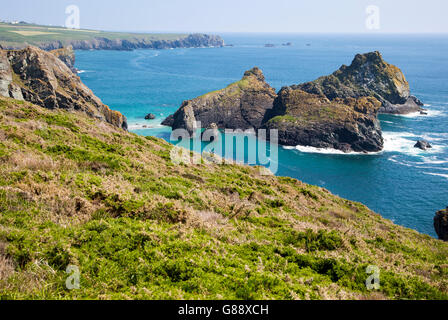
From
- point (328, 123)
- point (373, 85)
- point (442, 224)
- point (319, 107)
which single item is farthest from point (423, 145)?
point (442, 224)

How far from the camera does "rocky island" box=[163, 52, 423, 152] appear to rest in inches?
3423

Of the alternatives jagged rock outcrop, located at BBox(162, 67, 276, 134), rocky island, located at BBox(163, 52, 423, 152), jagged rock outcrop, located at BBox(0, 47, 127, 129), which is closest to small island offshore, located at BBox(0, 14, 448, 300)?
jagged rock outcrop, located at BBox(0, 47, 127, 129)

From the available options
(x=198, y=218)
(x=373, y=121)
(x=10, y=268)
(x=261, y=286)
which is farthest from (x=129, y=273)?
(x=373, y=121)

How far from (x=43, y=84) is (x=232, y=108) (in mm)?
68797

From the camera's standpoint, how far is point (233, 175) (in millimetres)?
27703

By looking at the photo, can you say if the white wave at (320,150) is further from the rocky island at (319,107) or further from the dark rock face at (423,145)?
the dark rock face at (423,145)

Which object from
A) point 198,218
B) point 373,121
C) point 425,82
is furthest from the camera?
point 425,82

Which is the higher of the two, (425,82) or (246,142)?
(425,82)

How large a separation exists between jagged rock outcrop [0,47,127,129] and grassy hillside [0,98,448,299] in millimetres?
30028

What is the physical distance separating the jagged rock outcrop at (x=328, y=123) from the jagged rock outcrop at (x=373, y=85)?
19.4 metres

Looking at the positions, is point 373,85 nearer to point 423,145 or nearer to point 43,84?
point 423,145

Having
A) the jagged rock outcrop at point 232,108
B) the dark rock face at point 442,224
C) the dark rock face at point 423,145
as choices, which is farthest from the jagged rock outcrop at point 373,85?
the dark rock face at point 442,224
